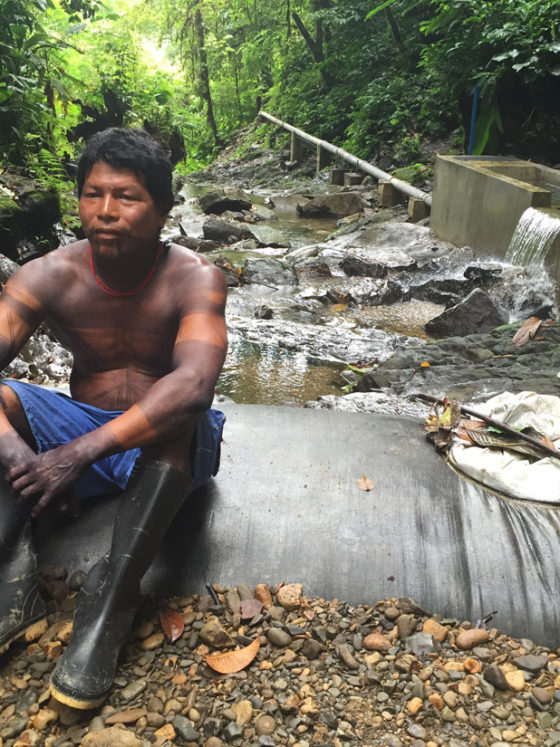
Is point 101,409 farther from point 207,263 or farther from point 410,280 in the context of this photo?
point 410,280

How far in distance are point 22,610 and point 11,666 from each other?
16cm

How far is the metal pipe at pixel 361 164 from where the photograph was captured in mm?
11711

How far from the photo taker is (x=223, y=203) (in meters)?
13.7

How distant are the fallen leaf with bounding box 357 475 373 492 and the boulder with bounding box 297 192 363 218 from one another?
11.4 m

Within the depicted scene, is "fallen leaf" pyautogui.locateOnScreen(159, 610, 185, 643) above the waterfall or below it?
above

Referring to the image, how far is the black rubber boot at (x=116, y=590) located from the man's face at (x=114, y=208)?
0.76 metres

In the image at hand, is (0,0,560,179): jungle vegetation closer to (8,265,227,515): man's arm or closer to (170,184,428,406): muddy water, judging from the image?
Result: (170,184,428,406): muddy water

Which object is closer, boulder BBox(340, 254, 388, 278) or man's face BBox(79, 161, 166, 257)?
man's face BBox(79, 161, 166, 257)

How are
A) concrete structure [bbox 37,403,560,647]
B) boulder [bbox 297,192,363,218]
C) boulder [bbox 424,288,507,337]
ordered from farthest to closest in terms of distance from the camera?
boulder [bbox 297,192,363,218] → boulder [bbox 424,288,507,337] → concrete structure [bbox 37,403,560,647]

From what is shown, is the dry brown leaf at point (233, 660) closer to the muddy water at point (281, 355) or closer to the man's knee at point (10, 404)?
the man's knee at point (10, 404)

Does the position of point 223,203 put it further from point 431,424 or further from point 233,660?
point 233,660

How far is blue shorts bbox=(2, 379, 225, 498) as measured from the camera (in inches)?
84.7

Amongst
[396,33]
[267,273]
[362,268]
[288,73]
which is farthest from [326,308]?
[288,73]

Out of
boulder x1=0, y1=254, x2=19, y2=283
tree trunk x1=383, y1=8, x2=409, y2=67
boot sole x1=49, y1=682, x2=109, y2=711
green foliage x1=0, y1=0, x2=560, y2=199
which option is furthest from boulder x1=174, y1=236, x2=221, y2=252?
tree trunk x1=383, y1=8, x2=409, y2=67
